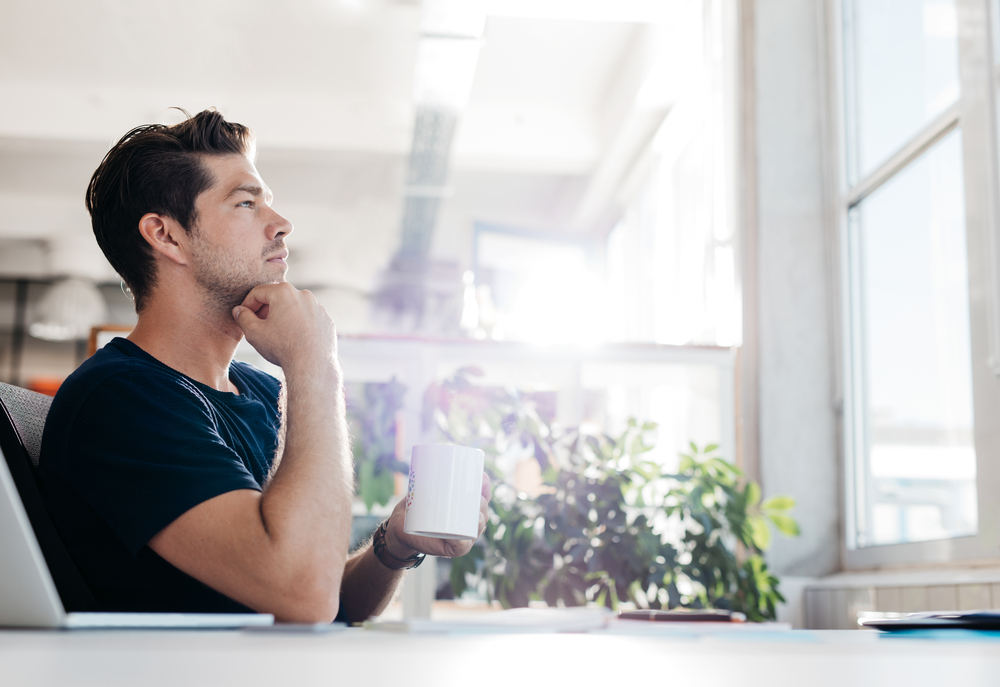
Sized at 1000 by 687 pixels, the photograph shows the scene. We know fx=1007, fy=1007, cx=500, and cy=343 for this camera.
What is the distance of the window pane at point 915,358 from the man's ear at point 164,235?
5.83ft

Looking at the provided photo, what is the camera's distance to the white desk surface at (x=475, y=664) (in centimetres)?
28

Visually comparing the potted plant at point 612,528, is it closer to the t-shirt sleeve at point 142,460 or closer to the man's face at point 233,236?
the man's face at point 233,236

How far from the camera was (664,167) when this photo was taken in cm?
561

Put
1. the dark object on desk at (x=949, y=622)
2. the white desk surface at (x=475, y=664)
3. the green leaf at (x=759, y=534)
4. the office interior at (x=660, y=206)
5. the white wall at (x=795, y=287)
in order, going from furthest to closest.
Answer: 1. the white wall at (x=795, y=287)
2. the green leaf at (x=759, y=534)
3. the office interior at (x=660, y=206)
4. the dark object on desk at (x=949, y=622)
5. the white desk surface at (x=475, y=664)

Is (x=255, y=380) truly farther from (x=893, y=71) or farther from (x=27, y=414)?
(x=893, y=71)

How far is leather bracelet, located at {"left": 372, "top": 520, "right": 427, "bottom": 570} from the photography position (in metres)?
1.40

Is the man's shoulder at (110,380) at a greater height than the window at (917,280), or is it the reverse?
the window at (917,280)

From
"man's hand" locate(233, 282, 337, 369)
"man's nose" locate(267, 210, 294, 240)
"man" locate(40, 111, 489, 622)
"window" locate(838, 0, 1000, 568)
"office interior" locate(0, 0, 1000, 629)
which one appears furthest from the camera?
"office interior" locate(0, 0, 1000, 629)

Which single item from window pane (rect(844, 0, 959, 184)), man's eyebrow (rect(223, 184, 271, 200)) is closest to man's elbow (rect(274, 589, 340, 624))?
man's eyebrow (rect(223, 184, 271, 200))

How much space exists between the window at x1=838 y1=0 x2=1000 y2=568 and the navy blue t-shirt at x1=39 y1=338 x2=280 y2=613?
1.76m

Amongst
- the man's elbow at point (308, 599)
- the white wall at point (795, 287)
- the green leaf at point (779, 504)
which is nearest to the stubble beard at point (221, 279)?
the man's elbow at point (308, 599)

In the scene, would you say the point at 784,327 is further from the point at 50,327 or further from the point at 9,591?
the point at 50,327

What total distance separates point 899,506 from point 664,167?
10.5 ft

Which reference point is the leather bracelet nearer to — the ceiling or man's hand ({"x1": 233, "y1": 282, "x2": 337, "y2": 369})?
man's hand ({"x1": 233, "y1": 282, "x2": 337, "y2": 369})
